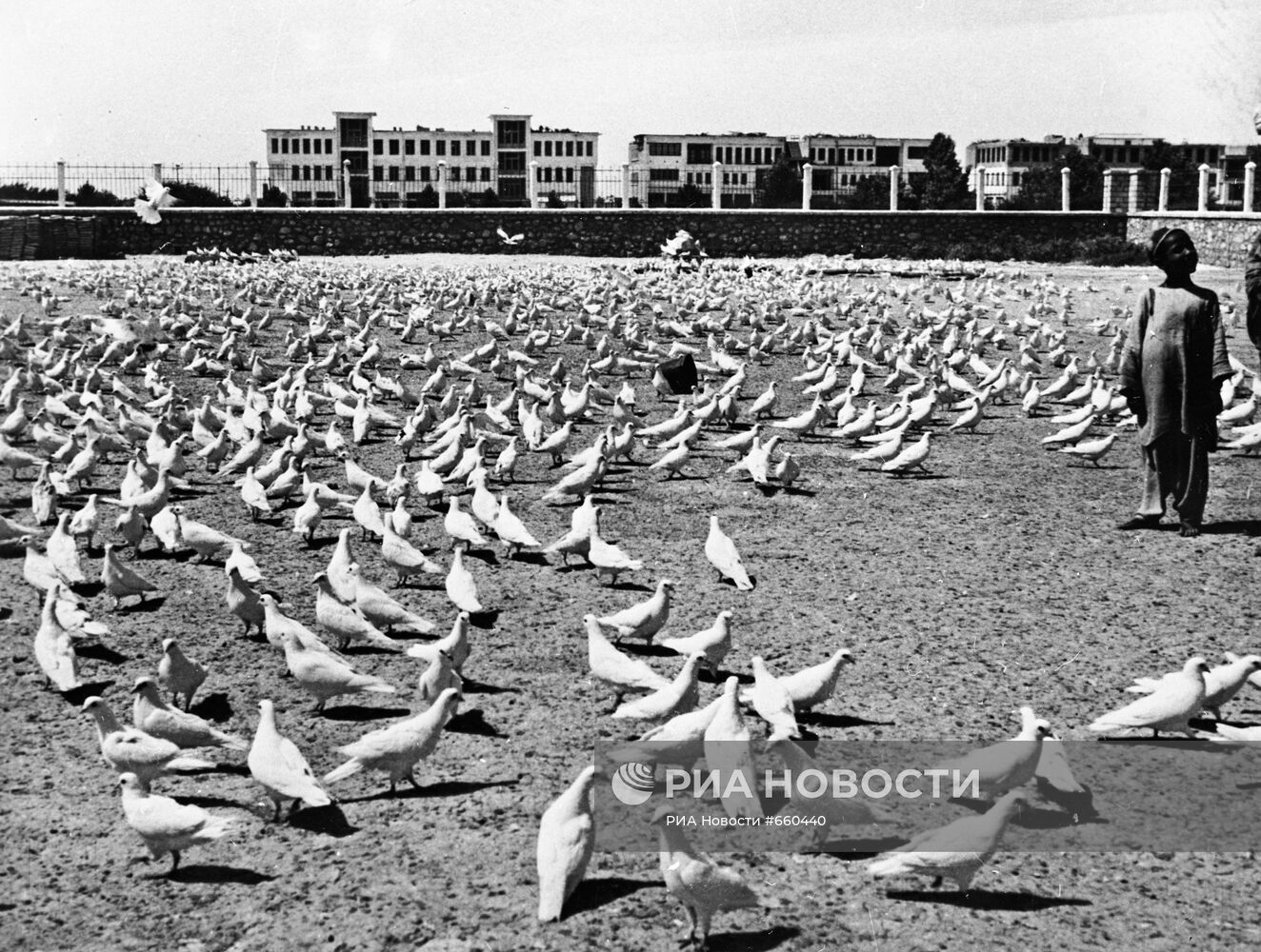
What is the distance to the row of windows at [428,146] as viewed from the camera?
103812 mm

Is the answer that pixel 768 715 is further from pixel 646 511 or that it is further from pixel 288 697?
pixel 646 511

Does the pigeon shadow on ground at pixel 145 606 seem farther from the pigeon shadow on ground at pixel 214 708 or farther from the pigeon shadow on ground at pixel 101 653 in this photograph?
the pigeon shadow on ground at pixel 214 708

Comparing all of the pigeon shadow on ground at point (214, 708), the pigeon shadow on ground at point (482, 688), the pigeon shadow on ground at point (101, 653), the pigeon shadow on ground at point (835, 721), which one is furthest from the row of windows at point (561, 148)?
the pigeon shadow on ground at point (835, 721)

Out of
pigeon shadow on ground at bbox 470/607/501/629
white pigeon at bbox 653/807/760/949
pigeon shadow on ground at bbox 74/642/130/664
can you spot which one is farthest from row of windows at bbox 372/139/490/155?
white pigeon at bbox 653/807/760/949

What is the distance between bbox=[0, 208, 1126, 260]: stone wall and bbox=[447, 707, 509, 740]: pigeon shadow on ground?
113ft

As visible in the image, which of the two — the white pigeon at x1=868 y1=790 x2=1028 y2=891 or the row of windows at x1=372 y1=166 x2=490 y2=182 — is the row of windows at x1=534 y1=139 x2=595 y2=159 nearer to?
the row of windows at x1=372 y1=166 x2=490 y2=182

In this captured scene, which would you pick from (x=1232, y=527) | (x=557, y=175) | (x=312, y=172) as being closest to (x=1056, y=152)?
(x=557, y=175)

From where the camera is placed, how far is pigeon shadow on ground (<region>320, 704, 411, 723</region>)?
264 inches

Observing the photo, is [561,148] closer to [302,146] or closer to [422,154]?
[422,154]

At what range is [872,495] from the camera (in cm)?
1147

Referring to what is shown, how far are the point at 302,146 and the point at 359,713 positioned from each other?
103 m

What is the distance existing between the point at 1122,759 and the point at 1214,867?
98 cm

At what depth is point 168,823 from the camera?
201 inches

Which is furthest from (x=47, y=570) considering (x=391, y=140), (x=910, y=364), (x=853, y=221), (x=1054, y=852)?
(x=391, y=140)
